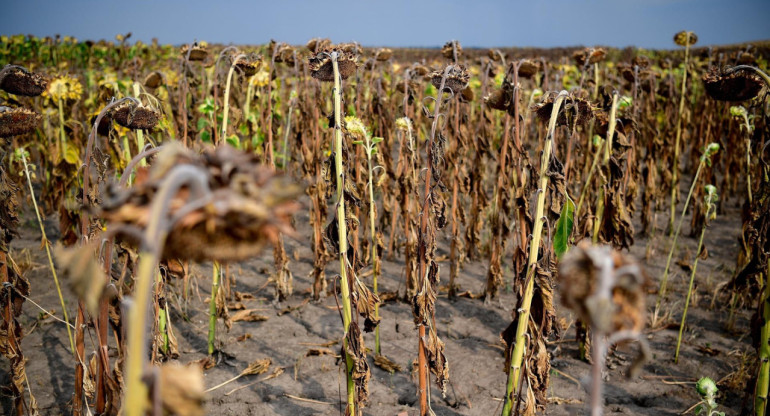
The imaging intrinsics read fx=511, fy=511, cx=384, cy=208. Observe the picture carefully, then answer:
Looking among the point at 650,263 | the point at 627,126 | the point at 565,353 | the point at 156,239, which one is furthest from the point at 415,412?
the point at 650,263

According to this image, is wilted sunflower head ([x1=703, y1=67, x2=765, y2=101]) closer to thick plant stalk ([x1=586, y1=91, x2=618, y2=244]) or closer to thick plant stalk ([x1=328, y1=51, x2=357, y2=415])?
thick plant stalk ([x1=586, y1=91, x2=618, y2=244])

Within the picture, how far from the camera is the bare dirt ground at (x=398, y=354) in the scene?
106 inches

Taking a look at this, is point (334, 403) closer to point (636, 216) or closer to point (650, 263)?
point (650, 263)

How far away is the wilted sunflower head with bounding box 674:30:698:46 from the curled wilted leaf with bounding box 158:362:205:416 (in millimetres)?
5788

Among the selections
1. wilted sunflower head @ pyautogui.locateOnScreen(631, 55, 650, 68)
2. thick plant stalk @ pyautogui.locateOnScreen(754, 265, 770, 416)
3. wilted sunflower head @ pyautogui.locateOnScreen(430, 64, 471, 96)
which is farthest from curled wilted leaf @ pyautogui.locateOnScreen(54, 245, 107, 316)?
wilted sunflower head @ pyautogui.locateOnScreen(631, 55, 650, 68)

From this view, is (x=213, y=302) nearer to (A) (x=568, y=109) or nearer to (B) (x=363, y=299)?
(B) (x=363, y=299)

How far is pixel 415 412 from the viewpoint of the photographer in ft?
8.48

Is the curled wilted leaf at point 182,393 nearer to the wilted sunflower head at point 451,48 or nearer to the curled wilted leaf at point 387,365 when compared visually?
the curled wilted leaf at point 387,365

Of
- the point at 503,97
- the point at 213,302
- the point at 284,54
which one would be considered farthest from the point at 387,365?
the point at 284,54

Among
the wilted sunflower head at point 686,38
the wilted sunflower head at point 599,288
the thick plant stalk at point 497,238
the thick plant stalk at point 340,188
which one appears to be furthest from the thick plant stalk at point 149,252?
the wilted sunflower head at point 686,38

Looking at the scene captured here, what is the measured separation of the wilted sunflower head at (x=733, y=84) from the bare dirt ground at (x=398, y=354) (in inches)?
62.5

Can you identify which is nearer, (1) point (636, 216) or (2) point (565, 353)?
(2) point (565, 353)

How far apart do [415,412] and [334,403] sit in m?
0.43

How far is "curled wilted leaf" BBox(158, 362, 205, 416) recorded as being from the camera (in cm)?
64
